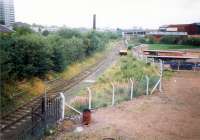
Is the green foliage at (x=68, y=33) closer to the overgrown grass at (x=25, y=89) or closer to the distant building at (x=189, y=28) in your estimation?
the overgrown grass at (x=25, y=89)

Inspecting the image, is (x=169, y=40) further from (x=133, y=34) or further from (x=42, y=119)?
(x=133, y=34)

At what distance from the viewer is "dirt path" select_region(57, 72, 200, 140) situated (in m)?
9.70

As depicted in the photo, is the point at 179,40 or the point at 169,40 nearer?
the point at 179,40

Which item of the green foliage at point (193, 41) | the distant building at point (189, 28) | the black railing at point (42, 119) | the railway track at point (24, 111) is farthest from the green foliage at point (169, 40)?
the black railing at point (42, 119)

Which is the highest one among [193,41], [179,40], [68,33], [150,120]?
[68,33]

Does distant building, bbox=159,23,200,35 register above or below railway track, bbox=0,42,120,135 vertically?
above

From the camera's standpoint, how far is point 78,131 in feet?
32.5

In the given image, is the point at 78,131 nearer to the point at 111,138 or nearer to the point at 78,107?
the point at 111,138

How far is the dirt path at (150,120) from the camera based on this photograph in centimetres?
970

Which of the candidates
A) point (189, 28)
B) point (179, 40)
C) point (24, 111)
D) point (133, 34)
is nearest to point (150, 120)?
point (24, 111)

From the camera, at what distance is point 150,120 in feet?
37.1

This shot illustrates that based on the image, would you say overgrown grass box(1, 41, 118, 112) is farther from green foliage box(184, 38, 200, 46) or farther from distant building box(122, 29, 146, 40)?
distant building box(122, 29, 146, 40)

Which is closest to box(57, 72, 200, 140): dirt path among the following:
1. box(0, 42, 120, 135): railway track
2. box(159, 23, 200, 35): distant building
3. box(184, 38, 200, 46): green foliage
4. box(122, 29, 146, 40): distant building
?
box(0, 42, 120, 135): railway track

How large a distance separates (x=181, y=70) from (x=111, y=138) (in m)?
19.5
